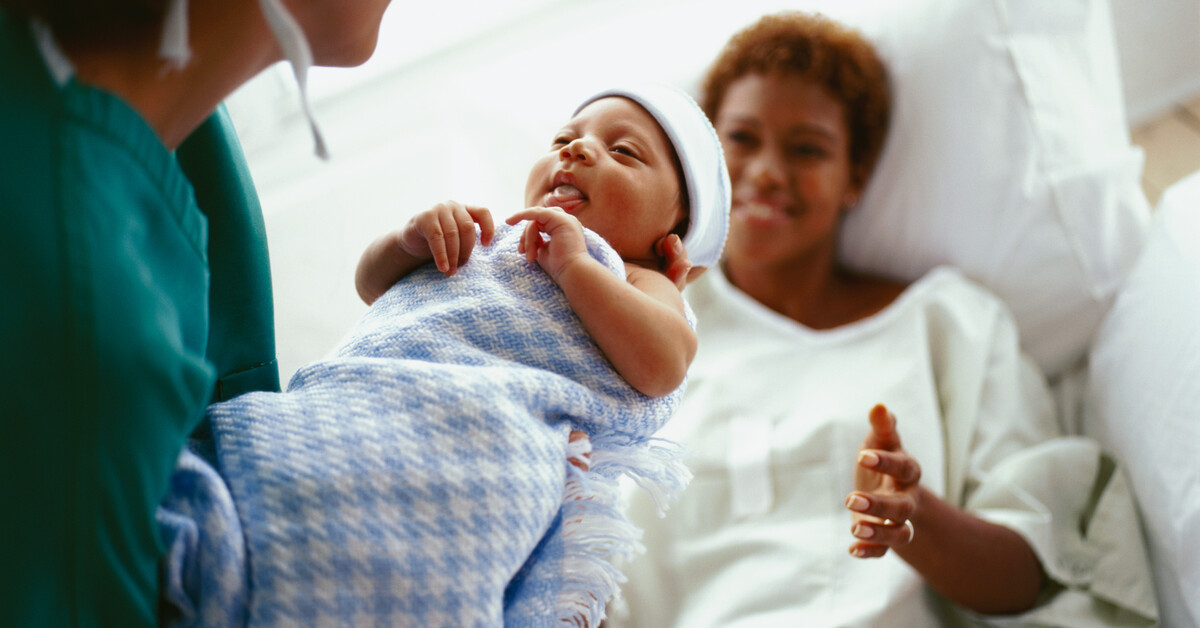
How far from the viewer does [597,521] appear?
727 mm

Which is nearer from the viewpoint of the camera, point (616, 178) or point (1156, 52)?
point (616, 178)

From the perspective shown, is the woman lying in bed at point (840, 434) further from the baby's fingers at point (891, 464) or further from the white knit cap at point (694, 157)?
the white knit cap at point (694, 157)

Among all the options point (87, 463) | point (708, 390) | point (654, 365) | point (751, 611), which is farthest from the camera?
point (708, 390)

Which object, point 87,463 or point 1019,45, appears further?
point 1019,45

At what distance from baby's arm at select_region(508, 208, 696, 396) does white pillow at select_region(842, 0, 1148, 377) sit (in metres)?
0.92

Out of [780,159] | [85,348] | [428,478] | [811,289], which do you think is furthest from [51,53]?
[811,289]

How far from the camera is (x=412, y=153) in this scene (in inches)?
61.3

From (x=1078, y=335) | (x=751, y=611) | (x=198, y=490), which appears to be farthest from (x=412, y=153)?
(x=1078, y=335)

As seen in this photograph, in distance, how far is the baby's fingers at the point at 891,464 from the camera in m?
0.97

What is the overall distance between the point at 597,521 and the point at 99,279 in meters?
0.42

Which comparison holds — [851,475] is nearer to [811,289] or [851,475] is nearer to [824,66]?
[811,289]

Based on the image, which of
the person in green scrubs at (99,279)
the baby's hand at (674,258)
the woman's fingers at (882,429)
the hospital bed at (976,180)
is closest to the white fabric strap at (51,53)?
the person in green scrubs at (99,279)

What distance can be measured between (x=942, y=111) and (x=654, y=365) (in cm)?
100

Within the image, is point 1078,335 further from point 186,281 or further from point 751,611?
point 186,281
